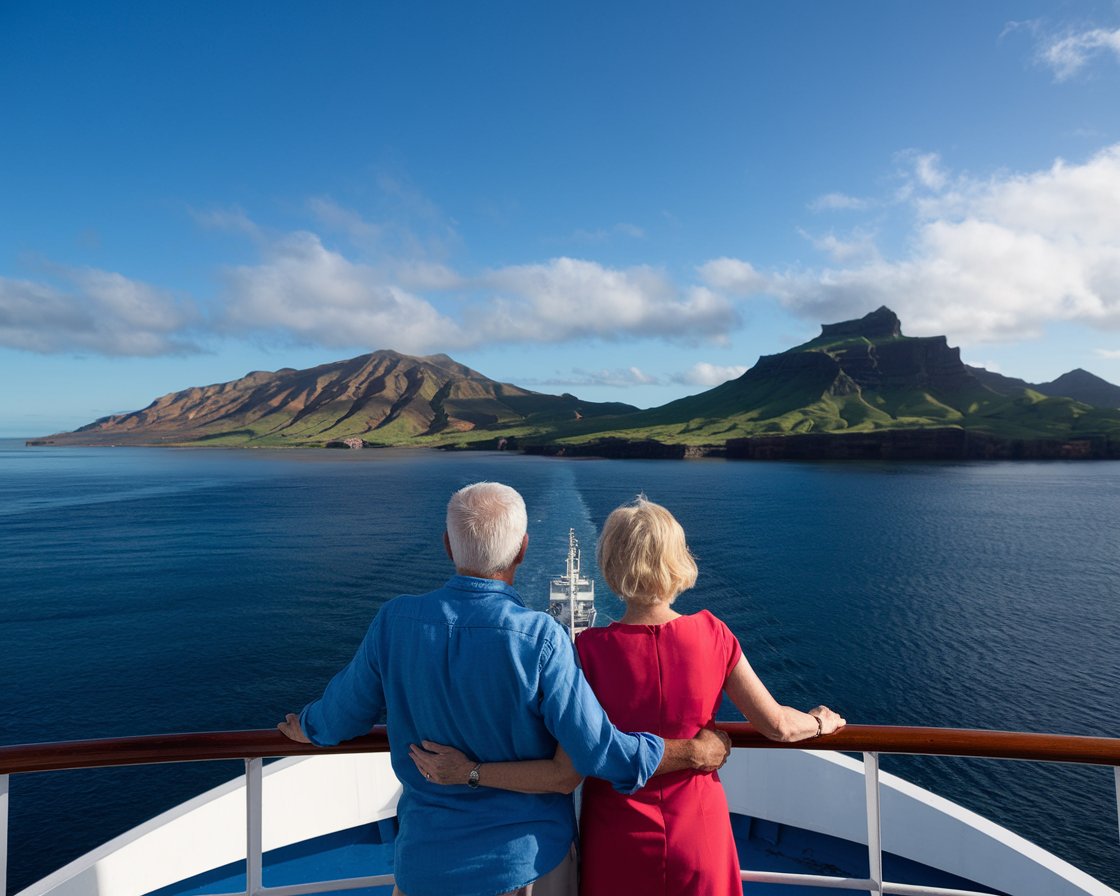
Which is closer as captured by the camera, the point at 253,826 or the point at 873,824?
the point at 253,826

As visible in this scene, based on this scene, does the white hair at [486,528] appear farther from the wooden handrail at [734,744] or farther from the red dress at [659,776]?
the wooden handrail at [734,744]

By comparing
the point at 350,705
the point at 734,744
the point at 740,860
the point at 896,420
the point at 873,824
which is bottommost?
the point at 740,860

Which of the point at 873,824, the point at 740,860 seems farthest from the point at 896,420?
the point at 873,824

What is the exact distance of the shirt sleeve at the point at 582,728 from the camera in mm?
1754

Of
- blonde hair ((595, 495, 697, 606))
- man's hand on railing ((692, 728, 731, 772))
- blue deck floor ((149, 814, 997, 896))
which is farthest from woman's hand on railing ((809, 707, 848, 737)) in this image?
blue deck floor ((149, 814, 997, 896))

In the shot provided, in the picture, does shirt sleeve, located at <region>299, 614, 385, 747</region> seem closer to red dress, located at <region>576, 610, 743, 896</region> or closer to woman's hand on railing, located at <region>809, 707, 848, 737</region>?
red dress, located at <region>576, 610, 743, 896</region>

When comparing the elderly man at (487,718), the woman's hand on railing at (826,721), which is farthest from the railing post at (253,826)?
the woman's hand on railing at (826,721)

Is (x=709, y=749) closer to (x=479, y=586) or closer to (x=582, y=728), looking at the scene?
(x=582, y=728)

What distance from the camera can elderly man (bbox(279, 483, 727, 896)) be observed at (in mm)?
1769

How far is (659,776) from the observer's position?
75.9 inches

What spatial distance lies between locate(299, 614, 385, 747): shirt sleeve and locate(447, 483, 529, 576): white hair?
0.33 meters

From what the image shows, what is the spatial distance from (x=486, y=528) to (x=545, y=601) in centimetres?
2703

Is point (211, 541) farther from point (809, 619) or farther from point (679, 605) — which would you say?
point (809, 619)

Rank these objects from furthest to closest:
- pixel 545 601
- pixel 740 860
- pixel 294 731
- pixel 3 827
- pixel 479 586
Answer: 1. pixel 545 601
2. pixel 740 860
3. pixel 294 731
4. pixel 479 586
5. pixel 3 827
